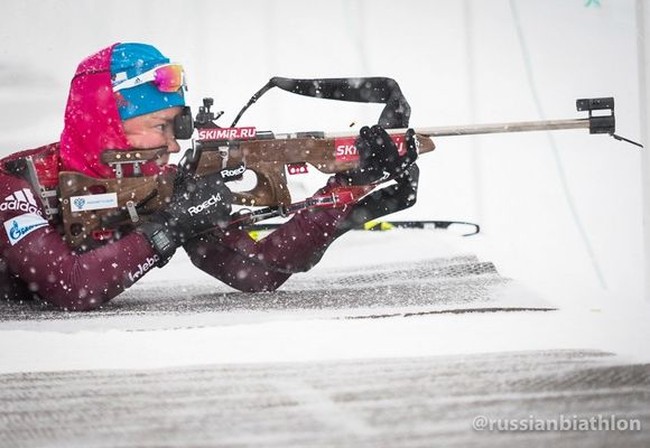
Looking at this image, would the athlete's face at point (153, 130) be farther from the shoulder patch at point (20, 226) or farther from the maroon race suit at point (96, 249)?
the shoulder patch at point (20, 226)

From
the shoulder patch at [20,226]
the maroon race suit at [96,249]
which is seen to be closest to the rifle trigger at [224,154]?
the maroon race suit at [96,249]

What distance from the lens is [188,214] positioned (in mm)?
2922

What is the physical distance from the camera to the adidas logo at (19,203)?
300 centimetres

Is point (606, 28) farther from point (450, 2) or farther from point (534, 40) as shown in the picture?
point (450, 2)

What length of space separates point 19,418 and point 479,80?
185 inches

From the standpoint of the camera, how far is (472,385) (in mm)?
1716

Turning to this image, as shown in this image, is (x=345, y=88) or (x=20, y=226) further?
(x=345, y=88)

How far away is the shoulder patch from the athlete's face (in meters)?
0.45

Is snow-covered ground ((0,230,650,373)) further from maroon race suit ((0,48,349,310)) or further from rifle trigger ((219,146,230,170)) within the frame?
rifle trigger ((219,146,230,170))

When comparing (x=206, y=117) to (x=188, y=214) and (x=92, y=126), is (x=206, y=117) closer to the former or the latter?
(x=92, y=126)

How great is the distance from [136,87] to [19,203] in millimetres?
554

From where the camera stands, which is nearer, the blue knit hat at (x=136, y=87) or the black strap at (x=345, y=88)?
the blue knit hat at (x=136, y=87)

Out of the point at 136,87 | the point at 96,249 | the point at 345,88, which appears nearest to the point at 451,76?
the point at 345,88

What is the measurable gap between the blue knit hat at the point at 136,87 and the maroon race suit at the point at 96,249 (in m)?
0.04
